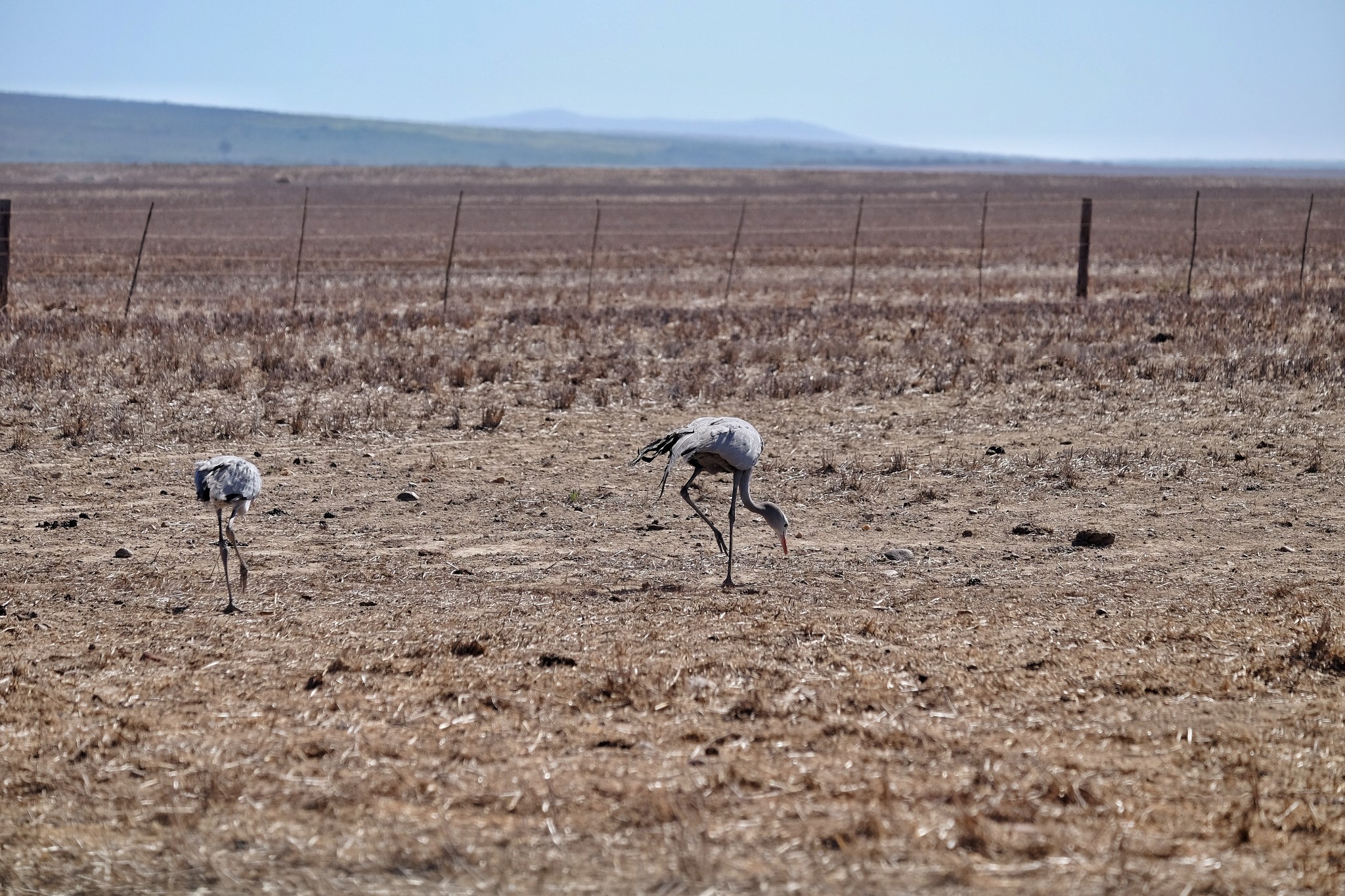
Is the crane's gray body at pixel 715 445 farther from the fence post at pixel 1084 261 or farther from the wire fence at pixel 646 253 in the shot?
the fence post at pixel 1084 261

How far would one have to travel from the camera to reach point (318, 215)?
53.7 metres

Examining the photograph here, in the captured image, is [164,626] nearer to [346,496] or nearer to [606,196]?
[346,496]

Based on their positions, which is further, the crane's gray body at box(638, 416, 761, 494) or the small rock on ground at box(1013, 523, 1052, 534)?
the small rock on ground at box(1013, 523, 1052, 534)

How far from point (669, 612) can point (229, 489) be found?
8.55ft

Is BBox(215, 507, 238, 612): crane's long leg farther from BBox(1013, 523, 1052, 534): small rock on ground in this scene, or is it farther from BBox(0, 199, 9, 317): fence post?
BBox(0, 199, 9, 317): fence post

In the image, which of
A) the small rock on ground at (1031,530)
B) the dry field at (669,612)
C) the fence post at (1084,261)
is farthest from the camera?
the fence post at (1084,261)

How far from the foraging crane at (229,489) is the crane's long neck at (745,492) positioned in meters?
2.92

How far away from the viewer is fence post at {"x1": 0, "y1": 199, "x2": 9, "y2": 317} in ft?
63.9

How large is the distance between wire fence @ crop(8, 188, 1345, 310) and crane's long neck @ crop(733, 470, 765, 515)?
13.7 m

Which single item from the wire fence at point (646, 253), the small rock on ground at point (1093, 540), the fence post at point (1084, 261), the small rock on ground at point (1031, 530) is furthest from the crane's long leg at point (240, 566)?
the fence post at point (1084, 261)

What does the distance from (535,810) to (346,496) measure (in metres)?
5.70

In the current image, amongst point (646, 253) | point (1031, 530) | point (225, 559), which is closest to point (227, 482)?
point (225, 559)

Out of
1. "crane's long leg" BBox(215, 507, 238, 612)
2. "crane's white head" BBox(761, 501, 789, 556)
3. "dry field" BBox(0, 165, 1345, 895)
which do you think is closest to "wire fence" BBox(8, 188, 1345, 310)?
"dry field" BBox(0, 165, 1345, 895)

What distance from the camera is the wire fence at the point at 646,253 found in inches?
960
